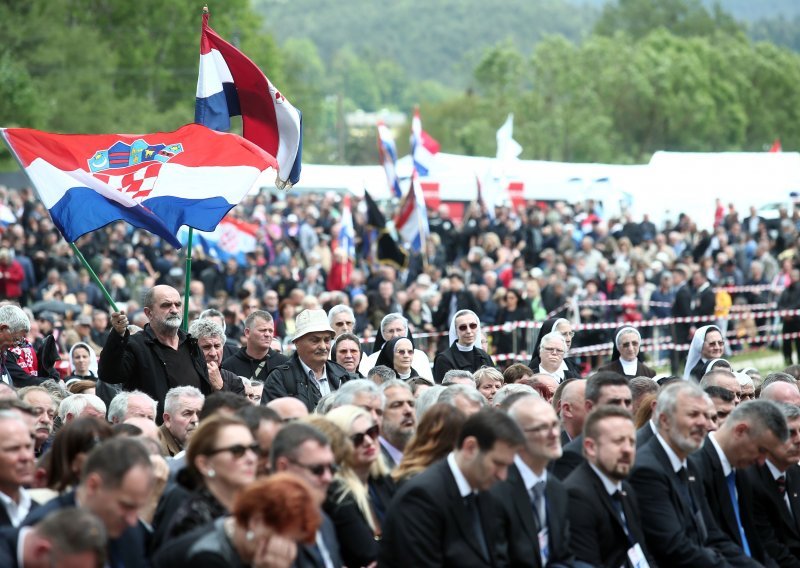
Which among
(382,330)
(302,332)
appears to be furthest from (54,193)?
(382,330)

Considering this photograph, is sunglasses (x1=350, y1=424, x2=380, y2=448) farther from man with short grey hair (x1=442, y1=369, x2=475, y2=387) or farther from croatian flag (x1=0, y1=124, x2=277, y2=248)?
croatian flag (x1=0, y1=124, x2=277, y2=248)

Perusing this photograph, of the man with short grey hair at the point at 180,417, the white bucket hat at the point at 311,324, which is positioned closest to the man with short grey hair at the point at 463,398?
the man with short grey hair at the point at 180,417

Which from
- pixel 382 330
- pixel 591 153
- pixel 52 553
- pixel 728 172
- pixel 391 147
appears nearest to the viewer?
pixel 52 553

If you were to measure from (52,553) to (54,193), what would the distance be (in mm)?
6750

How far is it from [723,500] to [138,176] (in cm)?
578

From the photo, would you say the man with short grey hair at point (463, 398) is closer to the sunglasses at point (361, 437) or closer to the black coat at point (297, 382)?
the sunglasses at point (361, 437)

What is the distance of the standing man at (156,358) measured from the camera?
37.0 feet

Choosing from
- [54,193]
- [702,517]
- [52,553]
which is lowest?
[702,517]

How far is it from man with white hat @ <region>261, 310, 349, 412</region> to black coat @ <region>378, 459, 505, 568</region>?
14.3ft

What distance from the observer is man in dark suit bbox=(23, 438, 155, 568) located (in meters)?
6.26

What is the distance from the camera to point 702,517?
28.8 feet

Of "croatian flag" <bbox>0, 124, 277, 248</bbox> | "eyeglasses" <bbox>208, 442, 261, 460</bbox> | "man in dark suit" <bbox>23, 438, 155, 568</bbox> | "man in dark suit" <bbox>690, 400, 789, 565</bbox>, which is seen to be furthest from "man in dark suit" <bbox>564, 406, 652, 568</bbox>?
"croatian flag" <bbox>0, 124, 277, 248</bbox>

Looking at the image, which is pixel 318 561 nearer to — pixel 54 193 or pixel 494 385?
pixel 494 385

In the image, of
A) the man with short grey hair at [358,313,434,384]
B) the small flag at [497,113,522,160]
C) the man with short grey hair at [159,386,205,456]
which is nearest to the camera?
the man with short grey hair at [159,386,205,456]
